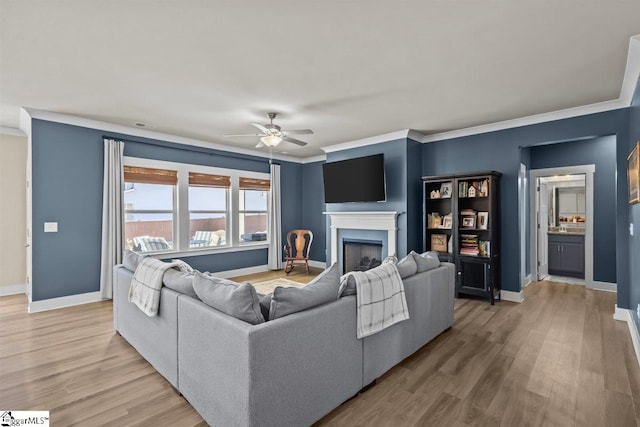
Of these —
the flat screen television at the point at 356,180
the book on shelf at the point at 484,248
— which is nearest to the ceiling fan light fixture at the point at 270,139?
the flat screen television at the point at 356,180

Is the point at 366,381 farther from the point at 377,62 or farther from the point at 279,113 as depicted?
the point at 279,113

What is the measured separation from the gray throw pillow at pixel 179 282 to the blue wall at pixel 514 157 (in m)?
4.39

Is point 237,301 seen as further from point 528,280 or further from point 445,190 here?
point 528,280

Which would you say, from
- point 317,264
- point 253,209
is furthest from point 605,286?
point 253,209

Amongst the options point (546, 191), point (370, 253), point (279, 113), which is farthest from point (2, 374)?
point (546, 191)

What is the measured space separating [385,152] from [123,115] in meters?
4.00

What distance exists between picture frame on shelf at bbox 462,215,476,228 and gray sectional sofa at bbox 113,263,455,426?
2.57 meters

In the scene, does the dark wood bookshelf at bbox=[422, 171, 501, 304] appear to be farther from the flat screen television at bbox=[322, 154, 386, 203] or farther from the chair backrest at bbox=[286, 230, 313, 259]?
the chair backrest at bbox=[286, 230, 313, 259]

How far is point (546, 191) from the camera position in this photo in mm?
6199

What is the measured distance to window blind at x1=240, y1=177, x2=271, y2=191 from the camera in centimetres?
654

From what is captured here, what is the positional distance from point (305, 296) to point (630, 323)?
3.75m

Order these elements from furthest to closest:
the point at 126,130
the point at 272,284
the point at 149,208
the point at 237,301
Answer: the point at 272,284
the point at 149,208
the point at 126,130
the point at 237,301

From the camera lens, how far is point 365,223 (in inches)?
225

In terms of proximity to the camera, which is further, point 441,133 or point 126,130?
point 441,133
